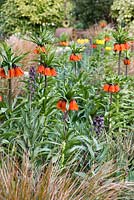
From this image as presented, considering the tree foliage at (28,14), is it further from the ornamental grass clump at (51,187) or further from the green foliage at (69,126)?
the ornamental grass clump at (51,187)

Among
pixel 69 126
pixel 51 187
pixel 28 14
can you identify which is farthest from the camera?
pixel 28 14

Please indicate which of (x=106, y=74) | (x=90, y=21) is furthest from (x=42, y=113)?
(x=90, y=21)

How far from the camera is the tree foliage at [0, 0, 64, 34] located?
11.9 metres

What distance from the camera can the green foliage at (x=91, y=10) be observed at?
1384cm

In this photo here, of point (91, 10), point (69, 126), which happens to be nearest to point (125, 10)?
point (91, 10)

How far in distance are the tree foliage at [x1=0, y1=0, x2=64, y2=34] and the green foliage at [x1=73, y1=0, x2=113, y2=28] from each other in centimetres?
161

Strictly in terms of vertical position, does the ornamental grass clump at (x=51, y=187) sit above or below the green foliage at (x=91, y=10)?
above

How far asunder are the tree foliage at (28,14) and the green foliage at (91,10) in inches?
63.5

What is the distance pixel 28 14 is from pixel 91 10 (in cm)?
280

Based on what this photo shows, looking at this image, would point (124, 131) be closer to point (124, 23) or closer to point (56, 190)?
point (56, 190)

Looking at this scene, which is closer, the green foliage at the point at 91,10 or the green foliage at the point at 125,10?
the green foliage at the point at 125,10

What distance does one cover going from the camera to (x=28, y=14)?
1191 centimetres

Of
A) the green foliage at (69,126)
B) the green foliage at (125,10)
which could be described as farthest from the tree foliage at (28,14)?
the green foliage at (69,126)

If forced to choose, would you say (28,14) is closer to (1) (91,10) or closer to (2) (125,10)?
(2) (125,10)
